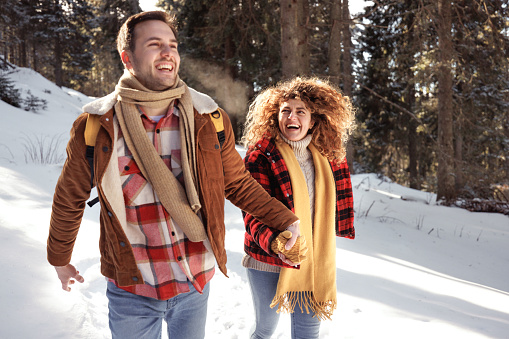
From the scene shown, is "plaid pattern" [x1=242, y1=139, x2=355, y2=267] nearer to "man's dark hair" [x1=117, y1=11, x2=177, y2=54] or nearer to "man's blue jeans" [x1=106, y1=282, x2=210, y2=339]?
"man's blue jeans" [x1=106, y1=282, x2=210, y2=339]

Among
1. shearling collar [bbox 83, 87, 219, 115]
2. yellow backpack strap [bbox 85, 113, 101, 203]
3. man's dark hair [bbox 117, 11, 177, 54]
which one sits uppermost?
man's dark hair [bbox 117, 11, 177, 54]

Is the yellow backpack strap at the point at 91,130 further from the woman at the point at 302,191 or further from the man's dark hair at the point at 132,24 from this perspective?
the woman at the point at 302,191

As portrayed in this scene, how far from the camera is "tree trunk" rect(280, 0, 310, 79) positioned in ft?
18.8

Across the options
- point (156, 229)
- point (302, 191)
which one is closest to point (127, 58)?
point (156, 229)

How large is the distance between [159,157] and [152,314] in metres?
0.75

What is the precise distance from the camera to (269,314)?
2.46 meters

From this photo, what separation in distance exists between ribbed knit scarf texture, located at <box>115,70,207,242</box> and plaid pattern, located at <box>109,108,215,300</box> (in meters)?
0.06

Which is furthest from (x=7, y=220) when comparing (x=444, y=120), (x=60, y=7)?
(x=60, y=7)

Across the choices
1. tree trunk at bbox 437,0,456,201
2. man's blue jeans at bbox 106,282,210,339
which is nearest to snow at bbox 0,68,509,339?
man's blue jeans at bbox 106,282,210,339

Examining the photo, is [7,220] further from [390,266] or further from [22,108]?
[22,108]

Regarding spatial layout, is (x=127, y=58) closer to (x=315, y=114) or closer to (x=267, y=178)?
(x=267, y=178)

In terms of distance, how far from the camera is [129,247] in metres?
1.62

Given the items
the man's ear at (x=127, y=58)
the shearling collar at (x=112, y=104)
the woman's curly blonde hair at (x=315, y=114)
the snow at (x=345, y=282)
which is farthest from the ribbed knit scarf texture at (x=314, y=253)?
the man's ear at (x=127, y=58)

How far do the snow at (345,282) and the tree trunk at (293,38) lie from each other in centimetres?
271
